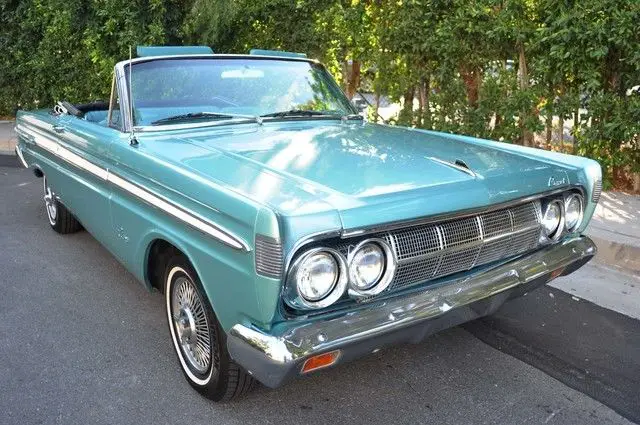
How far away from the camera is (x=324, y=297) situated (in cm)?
234

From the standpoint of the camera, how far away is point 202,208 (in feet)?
8.23

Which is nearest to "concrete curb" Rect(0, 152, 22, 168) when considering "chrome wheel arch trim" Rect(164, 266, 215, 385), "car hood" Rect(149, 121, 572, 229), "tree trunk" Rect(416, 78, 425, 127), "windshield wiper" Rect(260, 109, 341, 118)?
"tree trunk" Rect(416, 78, 425, 127)

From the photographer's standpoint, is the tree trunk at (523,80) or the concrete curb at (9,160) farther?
the concrete curb at (9,160)

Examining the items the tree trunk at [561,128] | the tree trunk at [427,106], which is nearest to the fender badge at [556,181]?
the tree trunk at [561,128]

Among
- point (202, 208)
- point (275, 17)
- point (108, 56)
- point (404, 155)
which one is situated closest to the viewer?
point (202, 208)

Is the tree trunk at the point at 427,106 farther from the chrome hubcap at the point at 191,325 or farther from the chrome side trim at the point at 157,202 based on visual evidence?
the chrome hubcap at the point at 191,325

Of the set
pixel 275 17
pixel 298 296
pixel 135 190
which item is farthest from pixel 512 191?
pixel 275 17

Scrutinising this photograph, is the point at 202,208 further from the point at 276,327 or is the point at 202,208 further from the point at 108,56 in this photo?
the point at 108,56

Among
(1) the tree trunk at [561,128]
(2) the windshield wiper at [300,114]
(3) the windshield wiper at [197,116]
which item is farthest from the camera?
(1) the tree trunk at [561,128]

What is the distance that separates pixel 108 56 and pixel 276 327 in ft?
30.1

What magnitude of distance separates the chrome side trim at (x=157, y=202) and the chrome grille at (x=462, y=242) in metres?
0.65

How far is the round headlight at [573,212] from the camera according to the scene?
315 cm

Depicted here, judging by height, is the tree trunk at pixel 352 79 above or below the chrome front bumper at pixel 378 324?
above

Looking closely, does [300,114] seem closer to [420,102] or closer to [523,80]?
[523,80]
